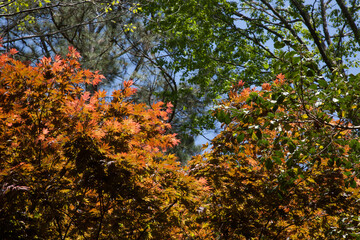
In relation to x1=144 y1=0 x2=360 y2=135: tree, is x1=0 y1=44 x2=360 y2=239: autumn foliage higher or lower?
lower

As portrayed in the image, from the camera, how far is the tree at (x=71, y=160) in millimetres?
2996

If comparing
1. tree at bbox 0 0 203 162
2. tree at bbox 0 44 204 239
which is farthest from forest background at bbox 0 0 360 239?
tree at bbox 0 0 203 162

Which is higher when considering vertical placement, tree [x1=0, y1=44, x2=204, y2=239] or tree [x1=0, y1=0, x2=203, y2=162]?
tree [x1=0, y1=0, x2=203, y2=162]

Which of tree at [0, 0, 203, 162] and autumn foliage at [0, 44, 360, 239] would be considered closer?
autumn foliage at [0, 44, 360, 239]

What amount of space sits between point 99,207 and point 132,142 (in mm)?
1002

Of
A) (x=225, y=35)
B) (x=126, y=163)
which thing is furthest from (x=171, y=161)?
(x=225, y=35)

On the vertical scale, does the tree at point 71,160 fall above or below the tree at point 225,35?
below

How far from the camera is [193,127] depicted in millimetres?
12766

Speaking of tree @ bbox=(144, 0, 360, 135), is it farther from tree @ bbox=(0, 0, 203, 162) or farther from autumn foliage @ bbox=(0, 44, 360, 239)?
autumn foliage @ bbox=(0, 44, 360, 239)

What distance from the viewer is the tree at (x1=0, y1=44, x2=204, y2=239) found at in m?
3.00

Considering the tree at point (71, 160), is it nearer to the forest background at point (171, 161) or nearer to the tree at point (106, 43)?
the forest background at point (171, 161)

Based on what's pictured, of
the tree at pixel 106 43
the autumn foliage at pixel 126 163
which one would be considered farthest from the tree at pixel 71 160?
the tree at pixel 106 43

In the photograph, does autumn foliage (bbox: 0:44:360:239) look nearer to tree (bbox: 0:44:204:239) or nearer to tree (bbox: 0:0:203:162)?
tree (bbox: 0:44:204:239)

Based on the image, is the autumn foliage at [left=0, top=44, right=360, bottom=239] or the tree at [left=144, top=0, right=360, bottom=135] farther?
the tree at [left=144, top=0, right=360, bottom=135]
